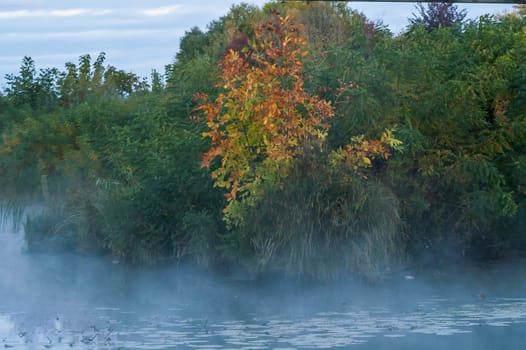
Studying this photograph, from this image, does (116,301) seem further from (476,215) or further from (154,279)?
(476,215)

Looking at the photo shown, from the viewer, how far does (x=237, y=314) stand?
1566 cm

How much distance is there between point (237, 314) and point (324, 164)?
3707 millimetres

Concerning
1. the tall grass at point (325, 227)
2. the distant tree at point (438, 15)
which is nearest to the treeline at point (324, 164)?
the tall grass at point (325, 227)

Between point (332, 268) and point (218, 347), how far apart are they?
5.19m

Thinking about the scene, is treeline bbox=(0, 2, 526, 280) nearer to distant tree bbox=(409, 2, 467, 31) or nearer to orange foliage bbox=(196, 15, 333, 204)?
orange foliage bbox=(196, 15, 333, 204)

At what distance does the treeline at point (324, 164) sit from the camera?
18.0m

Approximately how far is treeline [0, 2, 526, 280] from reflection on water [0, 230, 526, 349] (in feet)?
3.01

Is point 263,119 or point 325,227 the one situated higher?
point 263,119

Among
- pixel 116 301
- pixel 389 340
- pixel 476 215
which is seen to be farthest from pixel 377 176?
pixel 389 340

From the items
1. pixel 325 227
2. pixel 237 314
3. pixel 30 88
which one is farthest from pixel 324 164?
pixel 30 88

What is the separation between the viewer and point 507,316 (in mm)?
14891

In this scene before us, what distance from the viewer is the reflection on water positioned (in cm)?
1330

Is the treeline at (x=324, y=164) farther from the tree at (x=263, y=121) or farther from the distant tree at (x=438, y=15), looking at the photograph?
the distant tree at (x=438, y=15)

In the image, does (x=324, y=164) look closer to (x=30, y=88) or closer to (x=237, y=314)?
(x=237, y=314)
